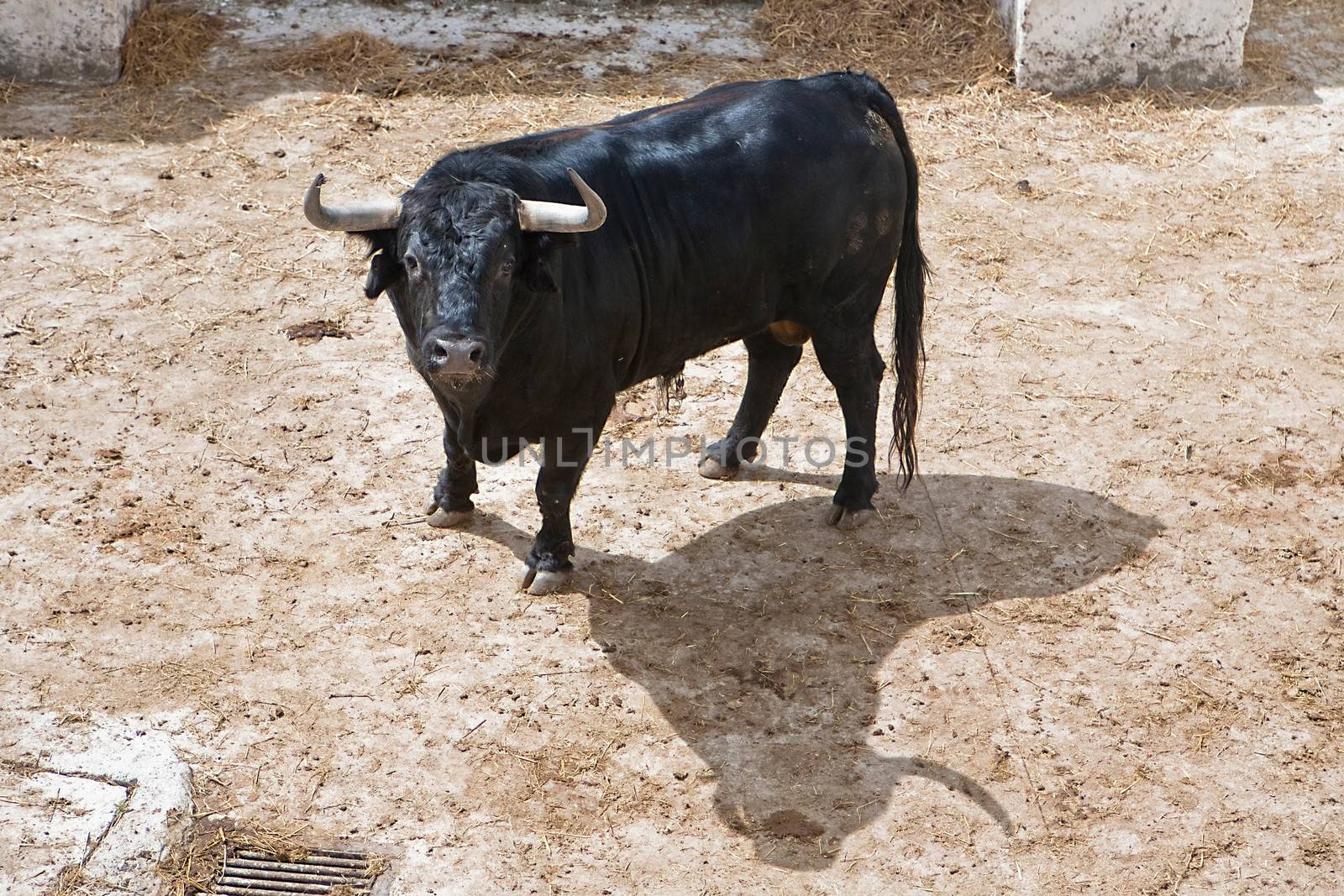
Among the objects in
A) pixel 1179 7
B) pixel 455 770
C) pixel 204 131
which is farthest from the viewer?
pixel 1179 7

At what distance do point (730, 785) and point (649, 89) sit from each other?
6.33 metres

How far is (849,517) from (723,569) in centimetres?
68

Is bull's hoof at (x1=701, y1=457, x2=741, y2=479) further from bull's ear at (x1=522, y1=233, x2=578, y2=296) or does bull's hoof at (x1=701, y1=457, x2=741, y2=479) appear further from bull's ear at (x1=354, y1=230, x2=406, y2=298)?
bull's ear at (x1=354, y1=230, x2=406, y2=298)

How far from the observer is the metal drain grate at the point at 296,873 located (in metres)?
4.37

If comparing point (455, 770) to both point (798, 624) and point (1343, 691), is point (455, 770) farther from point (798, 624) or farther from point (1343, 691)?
point (1343, 691)

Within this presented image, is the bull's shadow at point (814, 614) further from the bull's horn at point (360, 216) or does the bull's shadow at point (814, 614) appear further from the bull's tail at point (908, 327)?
the bull's horn at point (360, 216)

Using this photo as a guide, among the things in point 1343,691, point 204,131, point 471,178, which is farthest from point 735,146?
point 204,131

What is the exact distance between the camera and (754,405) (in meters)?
6.51

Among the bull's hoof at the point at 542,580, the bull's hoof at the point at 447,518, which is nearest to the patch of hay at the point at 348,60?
the bull's hoof at the point at 447,518

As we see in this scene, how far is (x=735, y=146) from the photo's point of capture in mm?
5570

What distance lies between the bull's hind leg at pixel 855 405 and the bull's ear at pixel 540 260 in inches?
59.3

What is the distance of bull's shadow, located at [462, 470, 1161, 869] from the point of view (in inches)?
191

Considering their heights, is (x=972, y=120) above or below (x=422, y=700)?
above

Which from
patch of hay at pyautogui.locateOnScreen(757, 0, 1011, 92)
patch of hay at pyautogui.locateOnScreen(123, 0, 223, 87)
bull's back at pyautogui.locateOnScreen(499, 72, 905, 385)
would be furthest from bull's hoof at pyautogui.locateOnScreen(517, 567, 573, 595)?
patch of hay at pyautogui.locateOnScreen(123, 0, 223, 87)
